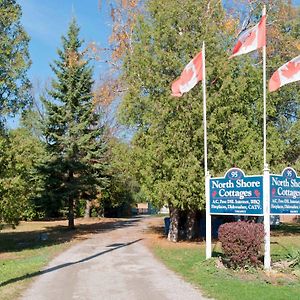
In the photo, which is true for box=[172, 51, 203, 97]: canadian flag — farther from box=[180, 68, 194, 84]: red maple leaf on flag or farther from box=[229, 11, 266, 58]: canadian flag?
box=[229, 11, 266, 58]: canadian flag

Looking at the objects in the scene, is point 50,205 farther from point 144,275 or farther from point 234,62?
point 144,275

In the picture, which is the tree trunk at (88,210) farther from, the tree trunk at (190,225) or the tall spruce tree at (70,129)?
the tree trunk at (190,225)

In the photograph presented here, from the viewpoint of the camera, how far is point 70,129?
3095 cm

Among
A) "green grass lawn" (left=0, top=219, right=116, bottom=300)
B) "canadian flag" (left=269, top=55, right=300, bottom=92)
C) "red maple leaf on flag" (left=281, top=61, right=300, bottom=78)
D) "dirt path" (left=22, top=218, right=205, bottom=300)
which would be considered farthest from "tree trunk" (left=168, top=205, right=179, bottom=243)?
"red maple leaf on flag" (left=281, top=61, right=300, bottom=78)

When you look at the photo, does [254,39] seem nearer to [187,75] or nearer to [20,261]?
[187,75]

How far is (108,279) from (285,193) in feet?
18.0

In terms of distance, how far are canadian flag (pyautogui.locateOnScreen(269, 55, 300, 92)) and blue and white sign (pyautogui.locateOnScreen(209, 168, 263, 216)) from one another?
310 centimetres

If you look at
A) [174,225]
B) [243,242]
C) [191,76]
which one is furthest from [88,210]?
[243,242]

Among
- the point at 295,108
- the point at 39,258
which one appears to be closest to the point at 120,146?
the point at 39,258

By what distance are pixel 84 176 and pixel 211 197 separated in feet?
57.8

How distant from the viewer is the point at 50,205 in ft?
101

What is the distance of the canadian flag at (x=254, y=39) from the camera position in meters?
13.9

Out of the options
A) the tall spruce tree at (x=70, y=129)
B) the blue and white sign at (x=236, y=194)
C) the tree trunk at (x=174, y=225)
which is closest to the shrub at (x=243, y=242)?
the blue and white sign at (x=236, y=194)

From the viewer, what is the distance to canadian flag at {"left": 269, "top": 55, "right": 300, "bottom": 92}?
13.7 meters
